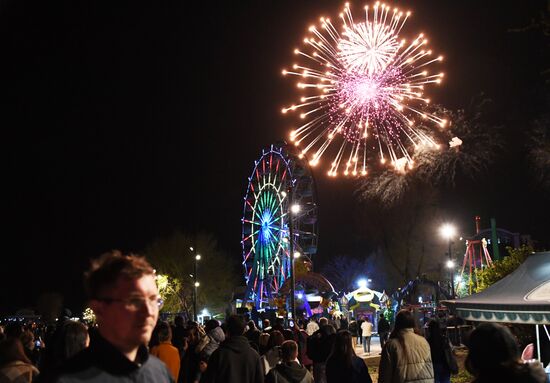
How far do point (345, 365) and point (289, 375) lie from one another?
3.89 feet

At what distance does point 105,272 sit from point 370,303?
34186 millimetres

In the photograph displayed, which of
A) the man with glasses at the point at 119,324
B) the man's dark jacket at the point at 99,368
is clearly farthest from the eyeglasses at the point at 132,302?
the man's dark jacket at the point at 99,368

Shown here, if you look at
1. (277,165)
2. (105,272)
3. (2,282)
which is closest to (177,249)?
(2,282)

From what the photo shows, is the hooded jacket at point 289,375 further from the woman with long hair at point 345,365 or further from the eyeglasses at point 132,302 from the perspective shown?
the eyeglasses at point 132,302

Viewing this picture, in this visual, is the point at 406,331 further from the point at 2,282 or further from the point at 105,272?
the point at 2,282

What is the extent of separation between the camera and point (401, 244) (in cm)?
5891

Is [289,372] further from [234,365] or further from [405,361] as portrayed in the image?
[405,361]

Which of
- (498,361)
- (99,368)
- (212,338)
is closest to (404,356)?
(212,338)

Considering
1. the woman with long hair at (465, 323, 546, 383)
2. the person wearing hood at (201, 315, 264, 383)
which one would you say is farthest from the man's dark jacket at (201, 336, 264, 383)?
the woman with long hair at (465, 323, 546, 383)

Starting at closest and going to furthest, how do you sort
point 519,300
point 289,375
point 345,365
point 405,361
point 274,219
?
point 289,375 → point 405,361 → point 345,365 → point 519,300 → point 274,219

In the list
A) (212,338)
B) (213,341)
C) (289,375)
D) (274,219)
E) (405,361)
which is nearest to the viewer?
(289,375)

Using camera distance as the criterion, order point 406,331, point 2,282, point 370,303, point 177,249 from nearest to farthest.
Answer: point 406,331 < point 370,303 < point 177,249 < point 2,282

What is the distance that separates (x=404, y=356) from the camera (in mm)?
7738

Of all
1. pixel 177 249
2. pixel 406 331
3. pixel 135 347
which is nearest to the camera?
pixel 135 347
